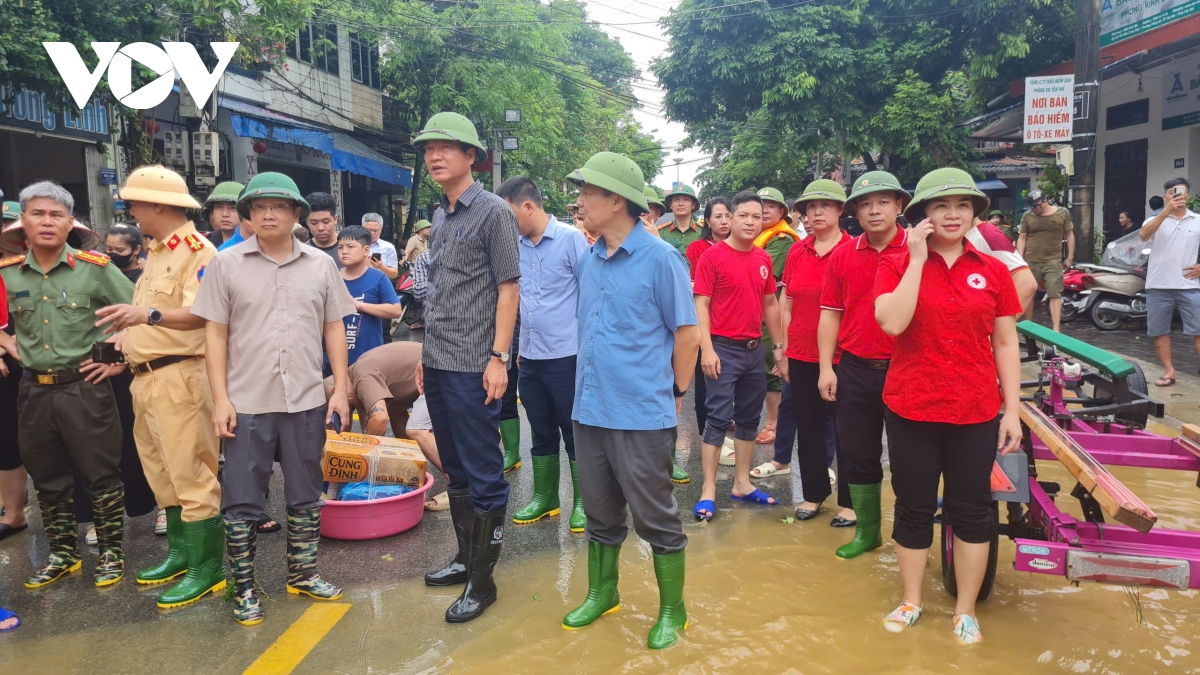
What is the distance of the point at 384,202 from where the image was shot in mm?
28422

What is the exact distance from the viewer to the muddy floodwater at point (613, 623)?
3426mm

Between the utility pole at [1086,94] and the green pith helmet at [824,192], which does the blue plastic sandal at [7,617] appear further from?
the utility pole at [1086,94]

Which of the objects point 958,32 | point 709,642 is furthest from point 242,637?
point 958,32

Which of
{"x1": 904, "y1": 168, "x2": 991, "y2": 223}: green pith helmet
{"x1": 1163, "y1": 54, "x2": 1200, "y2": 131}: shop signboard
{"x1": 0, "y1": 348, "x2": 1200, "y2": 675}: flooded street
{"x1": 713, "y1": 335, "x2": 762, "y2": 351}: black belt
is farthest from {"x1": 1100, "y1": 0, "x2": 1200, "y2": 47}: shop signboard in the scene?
{"x1": 0, "y1": 348, "x2": 1200, "y2": 675}: flooded street

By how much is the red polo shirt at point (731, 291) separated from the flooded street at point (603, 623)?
1304mm

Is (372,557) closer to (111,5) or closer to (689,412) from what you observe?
(689,412)

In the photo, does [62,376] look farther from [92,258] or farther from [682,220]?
[682,220]

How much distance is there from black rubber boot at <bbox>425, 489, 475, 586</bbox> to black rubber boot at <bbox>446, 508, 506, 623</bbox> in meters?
0.09

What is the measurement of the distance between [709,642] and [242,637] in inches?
77.9

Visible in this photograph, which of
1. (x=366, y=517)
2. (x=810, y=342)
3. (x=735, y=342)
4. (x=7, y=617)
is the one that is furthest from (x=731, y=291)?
(x=7, y=617)

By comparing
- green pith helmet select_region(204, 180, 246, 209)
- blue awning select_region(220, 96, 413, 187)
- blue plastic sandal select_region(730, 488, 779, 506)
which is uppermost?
blue awning select_region(220, 96, 413, 187)

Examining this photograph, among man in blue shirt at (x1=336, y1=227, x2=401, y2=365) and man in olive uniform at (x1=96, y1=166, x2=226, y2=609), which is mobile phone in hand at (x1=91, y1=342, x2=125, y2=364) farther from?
man in blue shirt at (x1=336, y1=227, x2=401, y2=365)

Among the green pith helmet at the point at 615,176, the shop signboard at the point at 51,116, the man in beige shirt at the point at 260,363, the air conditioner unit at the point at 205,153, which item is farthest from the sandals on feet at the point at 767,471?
the air conditioner unit at the point at 205,153

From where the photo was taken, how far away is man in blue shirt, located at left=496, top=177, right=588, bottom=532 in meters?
4.95
